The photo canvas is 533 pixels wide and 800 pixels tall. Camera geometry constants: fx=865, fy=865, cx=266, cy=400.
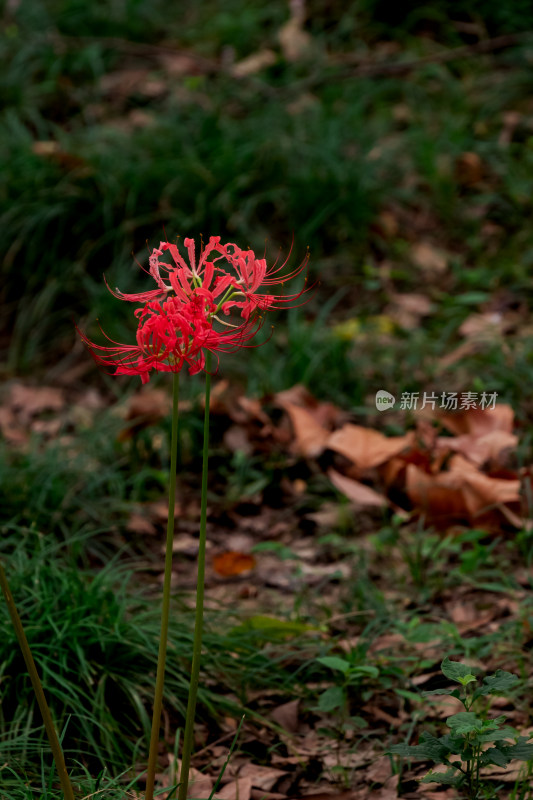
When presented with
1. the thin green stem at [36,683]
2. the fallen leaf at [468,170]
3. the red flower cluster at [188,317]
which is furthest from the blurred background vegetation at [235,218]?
the red flower cluster at [188,317]

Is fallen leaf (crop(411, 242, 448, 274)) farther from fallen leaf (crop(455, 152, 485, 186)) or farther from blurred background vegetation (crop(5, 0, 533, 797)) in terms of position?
fallen leaf (crop(455, 152, 485, 186))

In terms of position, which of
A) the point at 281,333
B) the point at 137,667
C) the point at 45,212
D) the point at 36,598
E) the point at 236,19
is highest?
the point at 236,19

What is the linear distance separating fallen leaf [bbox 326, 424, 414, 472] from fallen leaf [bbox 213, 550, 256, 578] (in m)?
0.50

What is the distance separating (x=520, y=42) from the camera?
16.9ft

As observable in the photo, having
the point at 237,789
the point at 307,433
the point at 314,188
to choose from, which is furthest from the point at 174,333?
the point at 314,188

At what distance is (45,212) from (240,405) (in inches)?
58.5

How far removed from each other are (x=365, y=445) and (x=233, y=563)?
2.02 ft

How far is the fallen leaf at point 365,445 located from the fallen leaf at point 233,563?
0.50 meters

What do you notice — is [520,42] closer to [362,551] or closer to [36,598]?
[362,551]

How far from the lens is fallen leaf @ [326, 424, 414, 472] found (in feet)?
9.37

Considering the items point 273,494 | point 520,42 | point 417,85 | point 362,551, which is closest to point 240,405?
point 273,494

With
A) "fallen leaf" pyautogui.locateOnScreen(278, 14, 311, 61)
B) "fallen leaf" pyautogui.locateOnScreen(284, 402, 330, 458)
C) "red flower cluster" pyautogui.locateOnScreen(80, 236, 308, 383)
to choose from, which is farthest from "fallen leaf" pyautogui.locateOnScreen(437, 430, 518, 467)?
"fallen leaf" pyautogui.locateOnScreen(278, 14, 311, 61)

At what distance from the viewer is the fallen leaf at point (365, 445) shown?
2.86 m

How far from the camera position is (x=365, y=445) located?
9.50 feet
